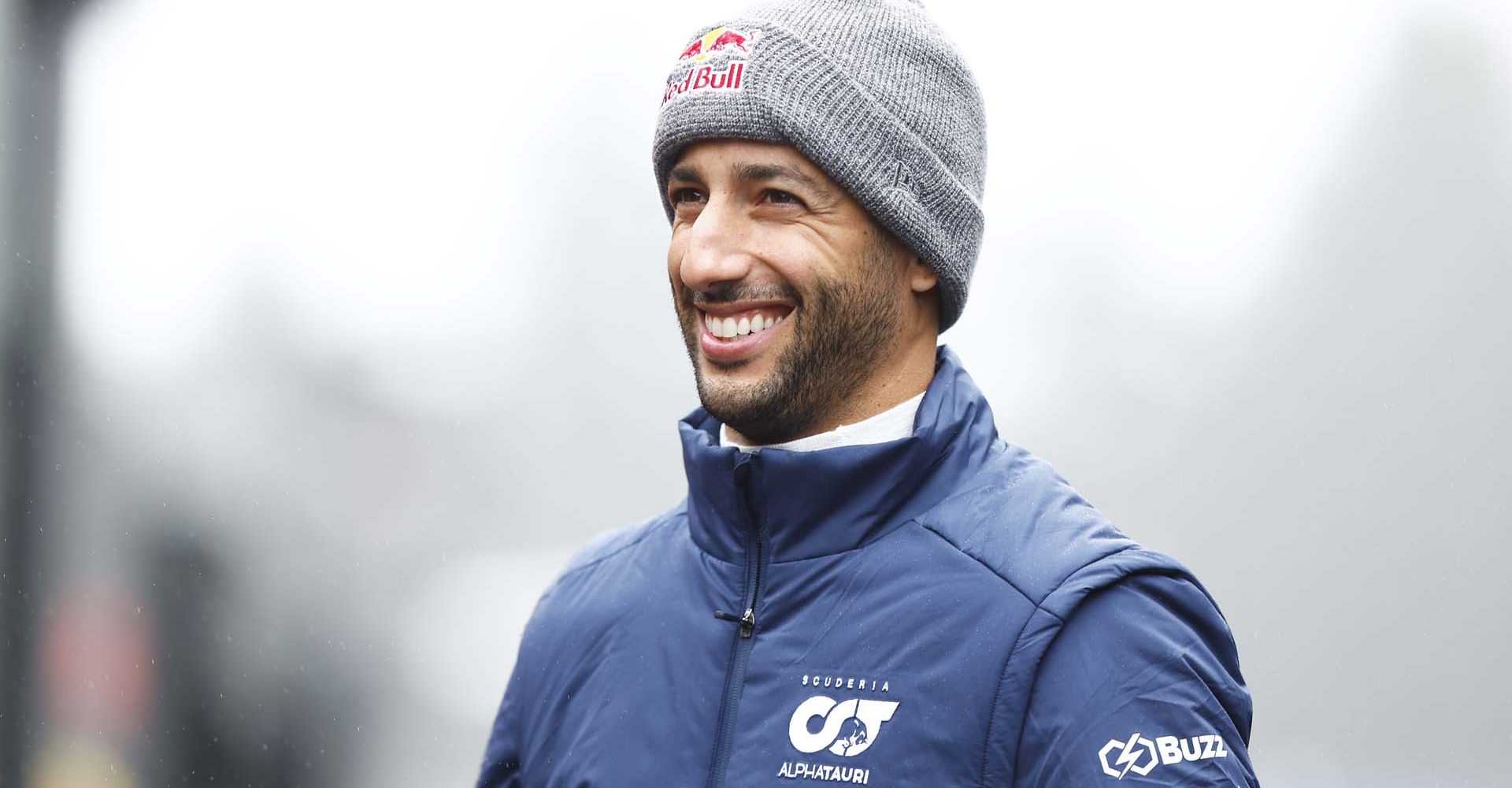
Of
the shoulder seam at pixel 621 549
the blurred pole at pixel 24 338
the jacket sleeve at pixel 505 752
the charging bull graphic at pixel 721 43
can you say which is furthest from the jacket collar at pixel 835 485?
the blurred pole at pixel 24 338

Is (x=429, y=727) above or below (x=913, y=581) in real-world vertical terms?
below

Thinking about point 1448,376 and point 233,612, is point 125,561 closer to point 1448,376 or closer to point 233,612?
point 233,612

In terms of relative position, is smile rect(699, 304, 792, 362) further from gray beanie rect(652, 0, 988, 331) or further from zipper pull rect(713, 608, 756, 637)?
zipper pull rect(713, 608, 756, 637)

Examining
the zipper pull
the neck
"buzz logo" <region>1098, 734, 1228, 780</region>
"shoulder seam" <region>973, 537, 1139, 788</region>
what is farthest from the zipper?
"buzz logo" <region>1098, 734, 1228, 780</region>

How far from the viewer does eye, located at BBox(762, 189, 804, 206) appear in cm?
171

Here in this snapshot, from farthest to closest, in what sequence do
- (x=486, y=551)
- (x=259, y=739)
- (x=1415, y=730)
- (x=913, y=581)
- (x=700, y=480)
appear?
1. (x=259, y=739)
2. (x=486, y=551)
3. (x=1415, y=730)
4. (x=700, y=480)
5. (x=913, y=581)

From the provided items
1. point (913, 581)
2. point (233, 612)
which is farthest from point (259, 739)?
point (913, 581)

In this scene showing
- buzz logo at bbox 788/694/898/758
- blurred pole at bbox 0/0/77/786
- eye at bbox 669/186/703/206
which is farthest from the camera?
blurred pole at bbox 0/0/77/786

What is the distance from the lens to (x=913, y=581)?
1.54 meters

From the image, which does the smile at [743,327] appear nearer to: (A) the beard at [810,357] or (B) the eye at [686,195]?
(A) the beard at [810,357]

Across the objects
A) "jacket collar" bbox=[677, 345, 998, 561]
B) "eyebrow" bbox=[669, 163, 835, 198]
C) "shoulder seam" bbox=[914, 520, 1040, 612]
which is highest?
"eyebrow" bbox=[669, 163, 835, 198]

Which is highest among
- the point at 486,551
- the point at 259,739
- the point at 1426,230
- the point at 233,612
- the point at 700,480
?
the point at 1426,230

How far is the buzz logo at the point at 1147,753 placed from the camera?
133 cm

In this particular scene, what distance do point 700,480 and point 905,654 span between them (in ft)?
1.15
